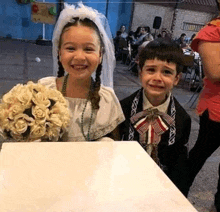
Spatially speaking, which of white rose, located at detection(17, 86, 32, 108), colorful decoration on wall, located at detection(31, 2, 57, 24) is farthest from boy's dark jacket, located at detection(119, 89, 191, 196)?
colorful decoration on wall, located at detection(31, 2, 57, 24)

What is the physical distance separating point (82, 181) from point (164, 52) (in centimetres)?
83

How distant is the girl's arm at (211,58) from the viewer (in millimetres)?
1146

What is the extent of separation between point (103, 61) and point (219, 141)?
2.63ft

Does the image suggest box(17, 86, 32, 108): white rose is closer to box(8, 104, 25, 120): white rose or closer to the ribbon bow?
box(8, 104, 25, 120): white rose

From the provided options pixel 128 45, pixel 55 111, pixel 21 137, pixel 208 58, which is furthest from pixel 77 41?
pixel 128 45

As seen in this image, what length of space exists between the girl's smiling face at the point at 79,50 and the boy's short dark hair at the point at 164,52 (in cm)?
27

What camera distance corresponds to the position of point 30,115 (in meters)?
0.81

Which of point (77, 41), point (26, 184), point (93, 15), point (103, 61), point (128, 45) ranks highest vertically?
point (93, 15)

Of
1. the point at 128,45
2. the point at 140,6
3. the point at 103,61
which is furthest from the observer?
the point at 140,6

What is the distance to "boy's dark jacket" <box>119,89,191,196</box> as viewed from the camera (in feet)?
4.22

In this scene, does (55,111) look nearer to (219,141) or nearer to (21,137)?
(21,137)

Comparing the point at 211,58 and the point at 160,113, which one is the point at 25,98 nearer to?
the point at 160,113

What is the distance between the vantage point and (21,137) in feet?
2.71

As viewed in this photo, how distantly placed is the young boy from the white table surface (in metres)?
0.48
